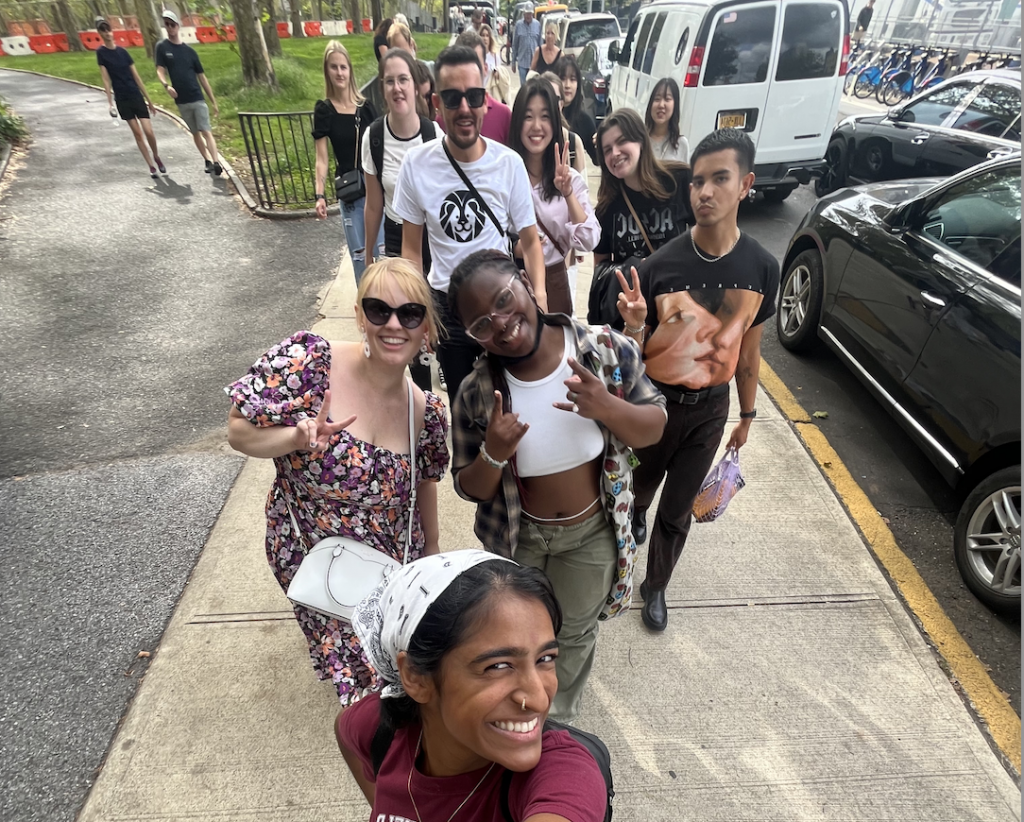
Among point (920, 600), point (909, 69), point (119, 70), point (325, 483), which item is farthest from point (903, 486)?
point (909, 69)

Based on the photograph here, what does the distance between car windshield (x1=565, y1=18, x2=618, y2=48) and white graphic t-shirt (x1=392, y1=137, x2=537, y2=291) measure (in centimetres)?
1390

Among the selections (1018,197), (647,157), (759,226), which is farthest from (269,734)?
(759,226)

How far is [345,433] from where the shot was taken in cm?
186

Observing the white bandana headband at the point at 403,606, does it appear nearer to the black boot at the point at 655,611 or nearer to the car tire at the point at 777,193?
the black boot at the point at 655,611

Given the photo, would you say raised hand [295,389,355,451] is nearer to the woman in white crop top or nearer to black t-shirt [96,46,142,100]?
the woman in white crop top

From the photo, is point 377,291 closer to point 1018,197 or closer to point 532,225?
point 532,225

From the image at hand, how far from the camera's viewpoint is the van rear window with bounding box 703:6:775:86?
6805 millimetres

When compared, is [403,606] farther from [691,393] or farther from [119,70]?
[119,70]

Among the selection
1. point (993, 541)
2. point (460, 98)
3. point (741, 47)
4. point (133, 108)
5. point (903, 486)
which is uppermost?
point (460, 98)

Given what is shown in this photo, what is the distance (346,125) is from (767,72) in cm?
511

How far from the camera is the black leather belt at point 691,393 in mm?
2375

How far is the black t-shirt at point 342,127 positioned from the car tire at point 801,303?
12.0 ft

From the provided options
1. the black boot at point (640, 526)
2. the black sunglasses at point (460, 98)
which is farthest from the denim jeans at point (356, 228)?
the black boot at point (640, 526)

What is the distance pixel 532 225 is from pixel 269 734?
2616 mm
